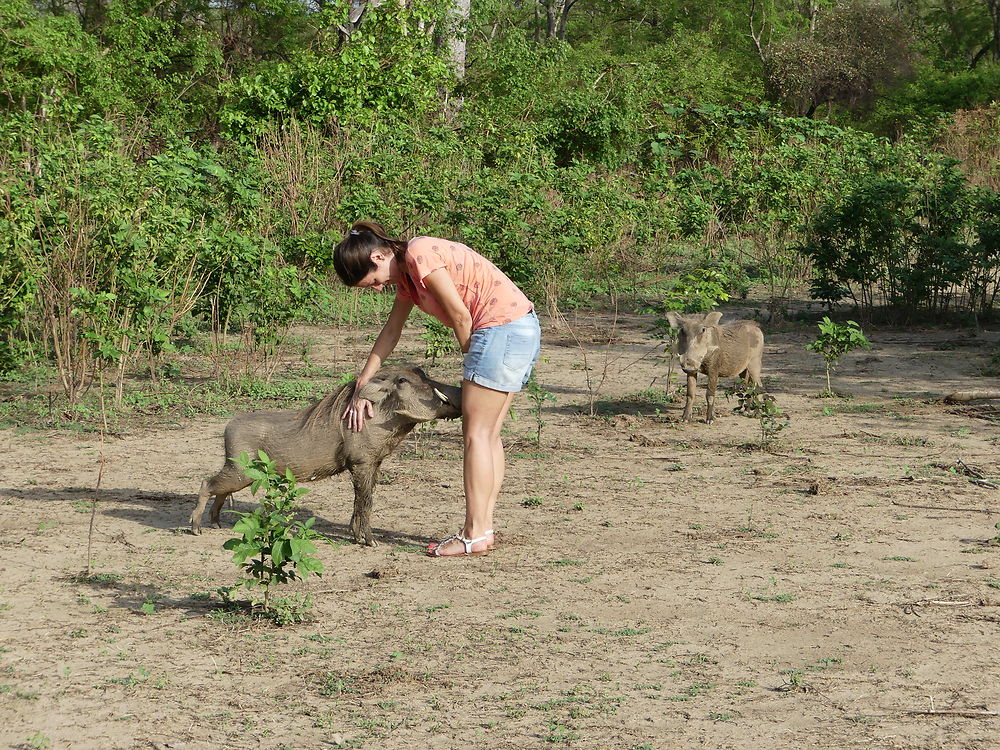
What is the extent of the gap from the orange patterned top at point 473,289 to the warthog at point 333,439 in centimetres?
48

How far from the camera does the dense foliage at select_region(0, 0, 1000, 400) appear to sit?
944 centimetres

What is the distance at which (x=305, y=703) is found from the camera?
4.35 m

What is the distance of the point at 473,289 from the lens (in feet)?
18.9

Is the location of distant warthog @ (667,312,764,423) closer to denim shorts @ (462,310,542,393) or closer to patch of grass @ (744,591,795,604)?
denim shorts @ (462,310,542,393)

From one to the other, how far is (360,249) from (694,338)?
4033 millimetres

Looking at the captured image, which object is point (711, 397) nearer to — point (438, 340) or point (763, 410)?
point (763, 410)

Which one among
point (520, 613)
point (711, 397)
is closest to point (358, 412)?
point (520, 613)

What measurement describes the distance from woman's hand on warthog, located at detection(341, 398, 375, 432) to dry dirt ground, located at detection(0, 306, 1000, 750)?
688mm

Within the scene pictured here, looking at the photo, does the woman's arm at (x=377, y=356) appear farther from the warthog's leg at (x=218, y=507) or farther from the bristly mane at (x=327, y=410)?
the warthog's leg at (x=218, y=507)

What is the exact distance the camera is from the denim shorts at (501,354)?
18.8ft

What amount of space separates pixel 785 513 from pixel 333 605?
282 cm

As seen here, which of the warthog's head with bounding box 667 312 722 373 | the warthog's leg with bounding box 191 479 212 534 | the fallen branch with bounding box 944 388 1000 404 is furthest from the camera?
the fallen branch with bounding box 944 388 1000 404

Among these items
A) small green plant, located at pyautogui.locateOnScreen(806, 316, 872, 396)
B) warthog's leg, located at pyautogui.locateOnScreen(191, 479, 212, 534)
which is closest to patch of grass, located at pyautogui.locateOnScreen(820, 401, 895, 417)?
small green plant, located at pyautogui.locateOnScreen(806, 316, 872, 396)

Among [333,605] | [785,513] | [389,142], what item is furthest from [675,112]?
[333,605]
